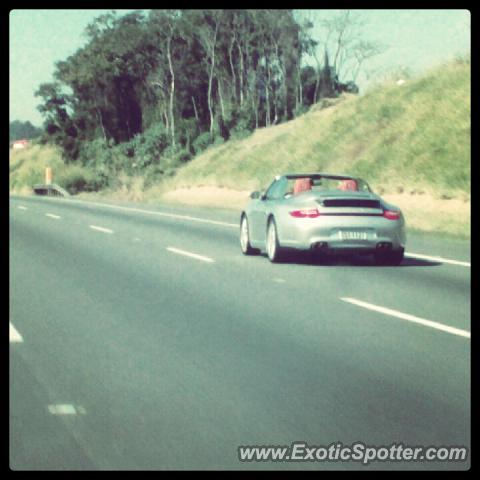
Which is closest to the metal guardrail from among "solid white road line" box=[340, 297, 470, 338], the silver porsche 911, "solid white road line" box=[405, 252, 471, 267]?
"solid white road line" box=[405, 252, 471, 267]

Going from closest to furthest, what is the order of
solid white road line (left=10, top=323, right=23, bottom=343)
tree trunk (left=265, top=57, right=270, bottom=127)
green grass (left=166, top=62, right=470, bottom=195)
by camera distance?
solid white road line (left=10, top=323, right=23, bottom=343)
green grass (left=166, top=62, right=470, bottom=195)
tree trunk (left=265, top=57, right=270, bottom=127)

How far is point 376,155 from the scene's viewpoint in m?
44.4

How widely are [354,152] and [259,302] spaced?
3657 cm

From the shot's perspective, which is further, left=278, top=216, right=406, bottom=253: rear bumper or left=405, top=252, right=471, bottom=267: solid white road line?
left=405, top=252, right=471, bottom=267: solid white road line

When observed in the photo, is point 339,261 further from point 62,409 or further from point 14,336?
point 62,409

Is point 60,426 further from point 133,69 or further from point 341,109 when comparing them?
point 133,69

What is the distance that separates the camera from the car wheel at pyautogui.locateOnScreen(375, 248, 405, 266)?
53.8 feet

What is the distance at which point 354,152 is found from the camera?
47.8m

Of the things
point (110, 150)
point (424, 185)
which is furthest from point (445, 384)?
point (110, 150)

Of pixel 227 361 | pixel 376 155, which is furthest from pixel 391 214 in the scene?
pixel 376 155

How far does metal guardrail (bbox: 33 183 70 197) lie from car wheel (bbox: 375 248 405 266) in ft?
156

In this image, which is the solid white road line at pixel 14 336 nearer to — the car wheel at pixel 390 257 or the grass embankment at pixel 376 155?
the car wheel at pixel 390 257

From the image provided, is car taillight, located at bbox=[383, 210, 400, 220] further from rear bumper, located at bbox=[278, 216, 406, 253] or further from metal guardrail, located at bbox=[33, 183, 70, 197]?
metal guardrail, located at bbox=[33, 183, 70, 197]

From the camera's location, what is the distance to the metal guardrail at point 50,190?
210ft
